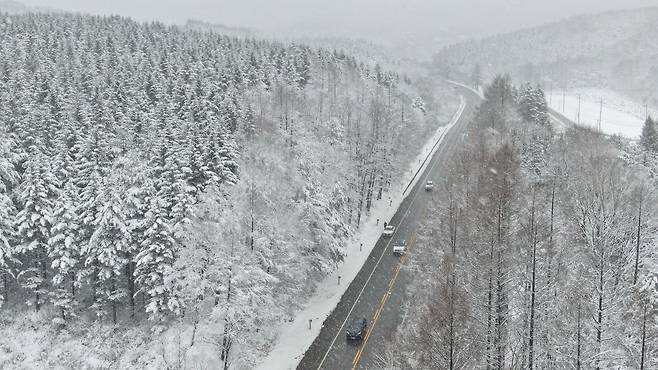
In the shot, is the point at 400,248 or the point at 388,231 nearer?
the point at 400,248

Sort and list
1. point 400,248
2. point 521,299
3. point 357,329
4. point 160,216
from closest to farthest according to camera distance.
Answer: point 521,299 < point 357,329 < point 160,216 < point 400,248

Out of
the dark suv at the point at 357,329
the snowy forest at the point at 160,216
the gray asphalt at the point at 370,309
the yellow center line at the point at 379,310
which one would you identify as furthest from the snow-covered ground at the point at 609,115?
the dark suv at the point at 357,329

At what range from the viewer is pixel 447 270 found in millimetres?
22234

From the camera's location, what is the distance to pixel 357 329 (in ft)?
114

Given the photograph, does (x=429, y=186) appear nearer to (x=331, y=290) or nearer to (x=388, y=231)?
(x=388, y=231)

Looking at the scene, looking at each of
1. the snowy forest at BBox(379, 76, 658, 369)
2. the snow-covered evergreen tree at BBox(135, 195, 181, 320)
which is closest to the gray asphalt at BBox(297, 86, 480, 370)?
the snowy forest at BBox(379, 76, 658, 369)

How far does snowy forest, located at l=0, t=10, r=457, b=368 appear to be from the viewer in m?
34.4

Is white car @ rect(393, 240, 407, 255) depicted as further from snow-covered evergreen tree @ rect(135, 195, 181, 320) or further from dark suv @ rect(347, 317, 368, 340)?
snow-covered evergreen tree @ rect(135, 195, 181, 320)

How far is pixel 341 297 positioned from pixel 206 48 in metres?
79.2

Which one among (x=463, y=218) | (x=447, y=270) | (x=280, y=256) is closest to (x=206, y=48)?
(x=280, y=256)

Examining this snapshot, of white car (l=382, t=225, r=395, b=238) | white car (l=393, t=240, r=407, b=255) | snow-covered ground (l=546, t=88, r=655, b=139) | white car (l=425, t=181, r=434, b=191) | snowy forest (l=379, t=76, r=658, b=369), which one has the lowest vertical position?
white car (l=393, t=240, r=407, b=255)

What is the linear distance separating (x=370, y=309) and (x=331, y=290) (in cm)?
458

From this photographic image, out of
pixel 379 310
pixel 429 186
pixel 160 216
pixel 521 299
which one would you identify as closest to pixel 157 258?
pixel 160 216

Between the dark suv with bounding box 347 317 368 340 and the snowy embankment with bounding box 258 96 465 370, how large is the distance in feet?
8.38
